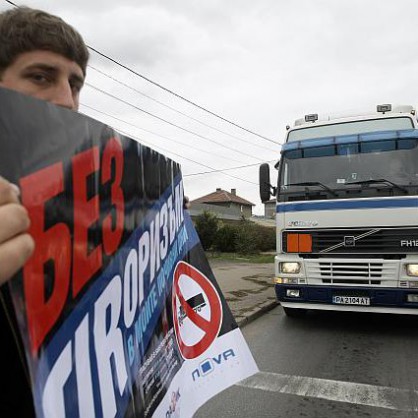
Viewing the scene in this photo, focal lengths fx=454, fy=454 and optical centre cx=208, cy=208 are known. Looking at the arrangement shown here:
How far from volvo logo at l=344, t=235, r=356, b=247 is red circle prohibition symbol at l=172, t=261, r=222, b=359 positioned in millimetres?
4695

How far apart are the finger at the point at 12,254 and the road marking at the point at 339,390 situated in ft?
12.8

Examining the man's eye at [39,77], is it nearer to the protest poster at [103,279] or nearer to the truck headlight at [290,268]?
the protest poster at [103,279]

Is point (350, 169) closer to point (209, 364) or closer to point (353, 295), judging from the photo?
point (353, 295)

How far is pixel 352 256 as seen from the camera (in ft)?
21.1

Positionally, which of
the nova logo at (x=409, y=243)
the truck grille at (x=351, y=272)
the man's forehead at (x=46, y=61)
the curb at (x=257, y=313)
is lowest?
the curb at (x=257, y=313)

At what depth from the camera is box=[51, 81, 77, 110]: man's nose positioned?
1347 mm

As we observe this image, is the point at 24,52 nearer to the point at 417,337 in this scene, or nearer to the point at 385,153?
the point at 385,153

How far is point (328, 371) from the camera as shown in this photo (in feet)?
16.0

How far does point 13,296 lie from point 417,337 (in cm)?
651

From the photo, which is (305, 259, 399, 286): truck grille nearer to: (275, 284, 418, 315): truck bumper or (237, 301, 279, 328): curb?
(275, 284, 418, 315): truck bumper

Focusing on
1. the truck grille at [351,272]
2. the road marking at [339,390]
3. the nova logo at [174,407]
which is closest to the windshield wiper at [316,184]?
the truck grille at [351,272]

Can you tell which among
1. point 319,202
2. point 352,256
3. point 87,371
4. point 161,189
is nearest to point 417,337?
point 352,256

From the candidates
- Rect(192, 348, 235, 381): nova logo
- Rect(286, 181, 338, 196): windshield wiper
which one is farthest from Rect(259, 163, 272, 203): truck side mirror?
Rect(192, 348, 235, 381): nova logo

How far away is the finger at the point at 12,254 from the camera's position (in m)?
0.77
